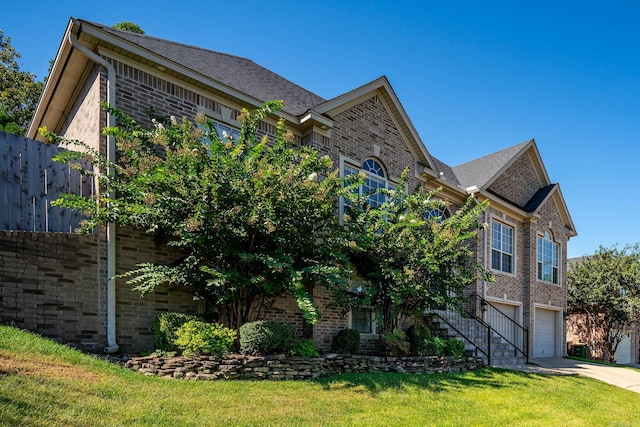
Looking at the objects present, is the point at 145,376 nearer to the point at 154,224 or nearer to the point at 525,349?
the point at 154,224

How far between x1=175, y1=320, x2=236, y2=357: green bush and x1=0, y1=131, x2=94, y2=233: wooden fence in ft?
9.55

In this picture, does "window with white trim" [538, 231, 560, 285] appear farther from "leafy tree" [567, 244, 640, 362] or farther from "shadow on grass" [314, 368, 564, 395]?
"shadow on grass" [314, 368, 564, 395]

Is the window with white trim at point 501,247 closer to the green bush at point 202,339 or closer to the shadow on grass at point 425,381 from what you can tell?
the shadow on grass at point 425,381

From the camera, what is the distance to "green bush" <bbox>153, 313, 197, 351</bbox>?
8.04 m

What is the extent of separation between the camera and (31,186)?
8.20 metres

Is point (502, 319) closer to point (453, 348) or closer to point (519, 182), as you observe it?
point (519, 182)

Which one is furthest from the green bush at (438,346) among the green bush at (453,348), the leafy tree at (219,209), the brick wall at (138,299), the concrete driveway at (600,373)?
the brick wall at (138,299)

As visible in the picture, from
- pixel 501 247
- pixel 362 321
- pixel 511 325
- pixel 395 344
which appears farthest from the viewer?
pixel 511 325

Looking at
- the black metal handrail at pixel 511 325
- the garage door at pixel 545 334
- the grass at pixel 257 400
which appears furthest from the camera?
the garage door at pixel 545 334

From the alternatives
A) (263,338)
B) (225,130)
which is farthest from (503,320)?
(225,130)

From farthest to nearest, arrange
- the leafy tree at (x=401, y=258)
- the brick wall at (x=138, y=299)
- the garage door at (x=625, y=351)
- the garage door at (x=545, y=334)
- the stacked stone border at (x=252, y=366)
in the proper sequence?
the garage door at (x=625, y=351)
the garage door at (x=545, y=334)
the leafy tree at (x=401, y=258)
the brick wall at (x=138, y=299)
the stacked stone border at (x=252, y=366)

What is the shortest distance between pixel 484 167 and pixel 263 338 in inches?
578

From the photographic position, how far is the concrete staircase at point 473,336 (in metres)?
13.4

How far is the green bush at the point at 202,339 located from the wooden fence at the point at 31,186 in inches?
115
